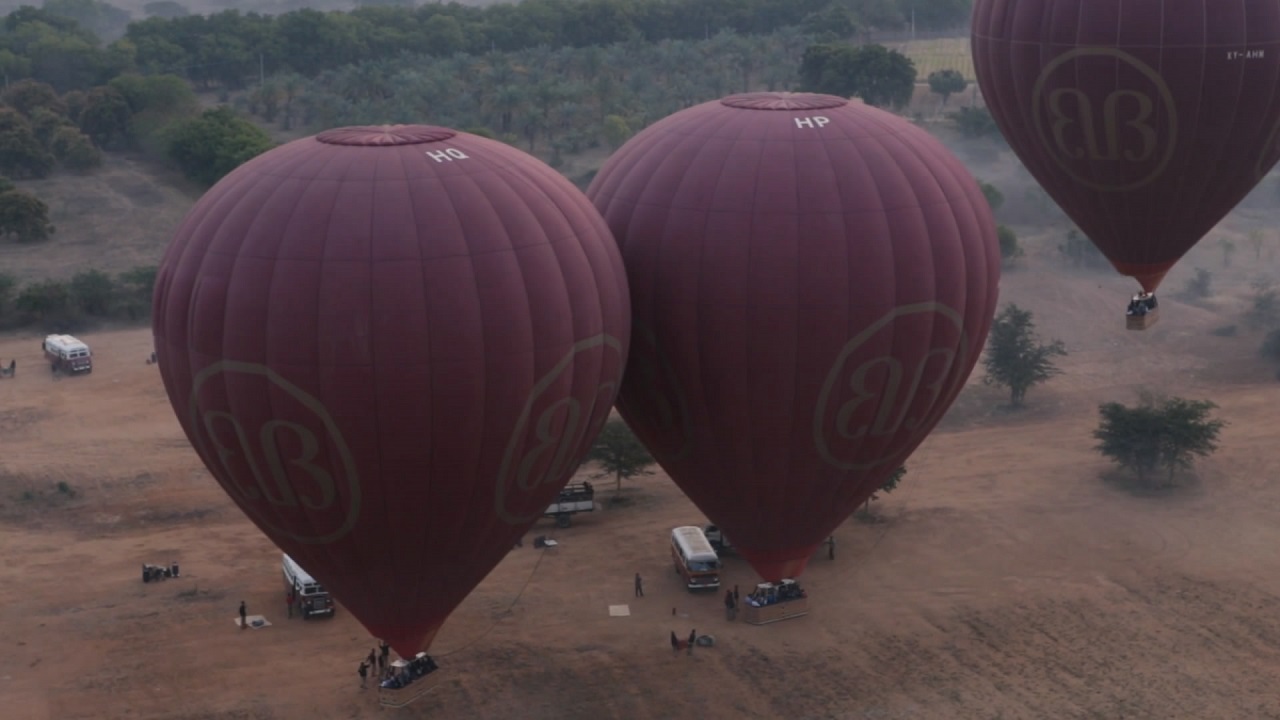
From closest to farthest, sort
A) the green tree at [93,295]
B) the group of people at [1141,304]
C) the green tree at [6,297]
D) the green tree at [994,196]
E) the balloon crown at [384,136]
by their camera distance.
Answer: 1. the balloon crown at [384,136]
2. the group of people at [1141,304]
3. the green tree at [6,297]
4. the green tree at [93,295]
5. the green tree at [994,196]

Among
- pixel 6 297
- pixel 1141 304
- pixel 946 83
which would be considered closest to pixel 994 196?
pixel 946 83

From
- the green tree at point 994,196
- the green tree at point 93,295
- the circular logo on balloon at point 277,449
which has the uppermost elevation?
the circular logo on balloon at point 277,449

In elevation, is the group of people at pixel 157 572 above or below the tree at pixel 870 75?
below

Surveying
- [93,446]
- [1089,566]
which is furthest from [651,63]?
[1089,566]

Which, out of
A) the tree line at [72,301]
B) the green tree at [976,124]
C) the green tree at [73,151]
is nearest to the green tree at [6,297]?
the tree line at [72,301]

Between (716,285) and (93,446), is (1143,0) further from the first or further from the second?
(93,446)

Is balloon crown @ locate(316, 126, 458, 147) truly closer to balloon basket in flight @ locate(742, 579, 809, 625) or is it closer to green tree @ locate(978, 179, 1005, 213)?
balloon basket in flight @ locate(742, 579, 809, 625)

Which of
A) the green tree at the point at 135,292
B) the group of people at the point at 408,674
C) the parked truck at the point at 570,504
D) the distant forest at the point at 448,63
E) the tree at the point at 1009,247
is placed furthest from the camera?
the distant forest at the point at 448,63

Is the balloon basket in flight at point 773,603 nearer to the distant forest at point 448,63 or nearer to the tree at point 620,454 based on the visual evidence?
the tree at point 620,454
